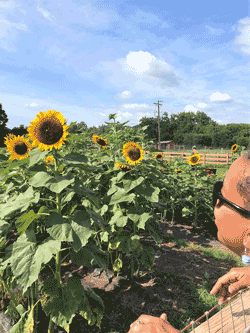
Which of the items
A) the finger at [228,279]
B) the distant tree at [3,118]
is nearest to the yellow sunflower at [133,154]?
the finger at [228,279]

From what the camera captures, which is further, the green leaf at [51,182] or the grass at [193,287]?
the grass at [193,287]

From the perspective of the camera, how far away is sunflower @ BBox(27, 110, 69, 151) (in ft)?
6.57

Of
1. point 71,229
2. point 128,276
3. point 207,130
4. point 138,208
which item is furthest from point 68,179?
point 207,130

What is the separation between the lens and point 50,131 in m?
2.03

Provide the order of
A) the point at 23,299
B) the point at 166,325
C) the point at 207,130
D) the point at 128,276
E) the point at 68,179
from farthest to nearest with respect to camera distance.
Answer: the point at 207,130
the point at 128,276
the point at 23,299
the point at 68,179
the point at 166,325

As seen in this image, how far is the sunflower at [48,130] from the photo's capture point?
2.00 metres

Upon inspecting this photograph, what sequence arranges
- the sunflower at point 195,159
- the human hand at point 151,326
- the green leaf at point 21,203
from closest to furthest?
the human hand at point 151,326, the green leaf at point 21,203, the sunflower at point 195,159

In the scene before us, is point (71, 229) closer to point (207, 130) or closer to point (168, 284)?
point (168, 284)

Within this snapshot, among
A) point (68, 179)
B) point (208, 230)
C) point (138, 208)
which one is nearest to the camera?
point (68, 179)

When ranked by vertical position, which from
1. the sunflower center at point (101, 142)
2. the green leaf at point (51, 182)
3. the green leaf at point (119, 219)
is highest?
the sunflower center at point (101, 142)

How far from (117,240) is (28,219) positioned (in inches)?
66.0

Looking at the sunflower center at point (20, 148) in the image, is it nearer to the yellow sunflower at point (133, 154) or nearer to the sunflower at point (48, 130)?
the sunflower at point (48, 130)

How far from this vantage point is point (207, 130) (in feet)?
255

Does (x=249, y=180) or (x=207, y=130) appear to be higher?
(x=207, y=130)
